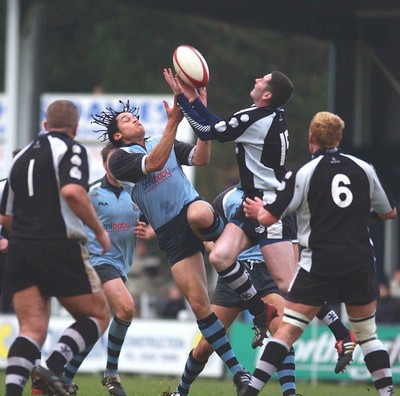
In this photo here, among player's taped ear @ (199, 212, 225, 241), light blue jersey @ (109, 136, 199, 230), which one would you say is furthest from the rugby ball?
player's taped ear @ (199, 212, 225, 241)

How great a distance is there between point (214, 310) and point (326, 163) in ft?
8.08

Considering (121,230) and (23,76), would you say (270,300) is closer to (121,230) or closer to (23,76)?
(121,230)

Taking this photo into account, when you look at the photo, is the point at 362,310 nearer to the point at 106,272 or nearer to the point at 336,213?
the point at 336,213

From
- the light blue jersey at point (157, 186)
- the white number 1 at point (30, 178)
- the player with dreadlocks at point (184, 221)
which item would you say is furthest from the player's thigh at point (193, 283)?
the white number 1 at point (30, 178)

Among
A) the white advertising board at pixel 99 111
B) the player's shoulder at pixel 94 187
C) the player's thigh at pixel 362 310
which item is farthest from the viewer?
the white advertising board at pixel 99 111

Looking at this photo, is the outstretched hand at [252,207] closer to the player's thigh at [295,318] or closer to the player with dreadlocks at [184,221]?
the player with dreadlocks at [184,221]

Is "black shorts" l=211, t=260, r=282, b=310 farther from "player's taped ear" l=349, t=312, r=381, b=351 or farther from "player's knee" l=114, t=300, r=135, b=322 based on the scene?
"player's taped ear" l=349, t=312, r=381, b=351

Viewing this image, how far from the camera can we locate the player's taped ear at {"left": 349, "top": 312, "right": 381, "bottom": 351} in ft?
33.8

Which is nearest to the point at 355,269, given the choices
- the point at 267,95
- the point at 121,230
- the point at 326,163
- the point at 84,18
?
the point at 326,163

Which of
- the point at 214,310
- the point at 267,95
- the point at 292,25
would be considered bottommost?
the point at 214,310

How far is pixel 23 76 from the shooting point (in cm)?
2144

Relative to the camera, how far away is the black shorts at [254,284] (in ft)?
39.2

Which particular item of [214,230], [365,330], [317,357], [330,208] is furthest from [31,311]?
[317,357]

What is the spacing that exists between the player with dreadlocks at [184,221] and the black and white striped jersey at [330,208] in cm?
116
